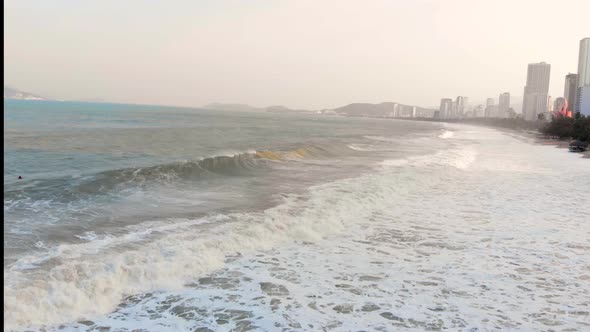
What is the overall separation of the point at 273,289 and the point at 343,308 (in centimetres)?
102

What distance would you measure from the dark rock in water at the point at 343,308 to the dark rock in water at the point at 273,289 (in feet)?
2.39

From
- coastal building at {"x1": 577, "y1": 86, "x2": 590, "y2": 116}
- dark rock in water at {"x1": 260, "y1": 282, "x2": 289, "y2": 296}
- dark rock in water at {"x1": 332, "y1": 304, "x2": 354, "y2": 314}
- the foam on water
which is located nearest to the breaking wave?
the foam on water

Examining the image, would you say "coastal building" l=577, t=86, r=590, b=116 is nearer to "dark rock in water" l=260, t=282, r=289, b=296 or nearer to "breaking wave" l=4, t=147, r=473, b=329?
"breaking wave" l=4, t=147, r=473, b=329

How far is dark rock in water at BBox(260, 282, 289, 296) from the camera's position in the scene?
231 inches

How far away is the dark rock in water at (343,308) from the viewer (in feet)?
17.5

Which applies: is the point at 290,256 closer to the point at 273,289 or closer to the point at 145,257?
the point at 273,289

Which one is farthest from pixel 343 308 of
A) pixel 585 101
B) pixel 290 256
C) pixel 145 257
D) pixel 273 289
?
pixel 585 101

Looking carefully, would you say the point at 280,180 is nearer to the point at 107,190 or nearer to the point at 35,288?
the point at 107,190

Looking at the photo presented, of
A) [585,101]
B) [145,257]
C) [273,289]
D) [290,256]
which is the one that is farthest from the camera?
[585,101]

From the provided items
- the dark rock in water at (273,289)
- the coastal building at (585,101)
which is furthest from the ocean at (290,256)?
the coastal building at (585,101)

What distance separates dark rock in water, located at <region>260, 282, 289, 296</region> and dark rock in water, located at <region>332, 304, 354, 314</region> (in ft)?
2.39

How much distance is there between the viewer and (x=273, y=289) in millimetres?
5996

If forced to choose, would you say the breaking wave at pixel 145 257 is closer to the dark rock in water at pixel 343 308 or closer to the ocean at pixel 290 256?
the ocean at pixel 290 256

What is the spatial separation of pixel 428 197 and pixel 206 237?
745 cm
